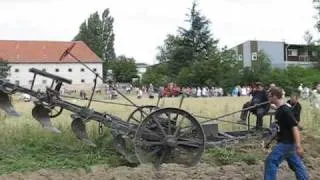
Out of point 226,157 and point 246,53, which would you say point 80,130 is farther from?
point 246,53

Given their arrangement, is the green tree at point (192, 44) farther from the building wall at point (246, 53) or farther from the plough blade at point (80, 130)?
the plough blade at point (80, 130)

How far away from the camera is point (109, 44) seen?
13138cm

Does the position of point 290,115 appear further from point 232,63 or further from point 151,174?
point 232,63

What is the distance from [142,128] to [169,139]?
0.60 m

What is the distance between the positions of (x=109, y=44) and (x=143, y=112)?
11845cm

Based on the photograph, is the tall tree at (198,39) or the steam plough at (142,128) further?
the tall tree at (198,39)

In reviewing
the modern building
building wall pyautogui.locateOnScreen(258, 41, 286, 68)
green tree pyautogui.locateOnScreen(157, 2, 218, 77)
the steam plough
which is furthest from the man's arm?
building wall pyautogui.locateOnScreen(258, 41, 286, 68)

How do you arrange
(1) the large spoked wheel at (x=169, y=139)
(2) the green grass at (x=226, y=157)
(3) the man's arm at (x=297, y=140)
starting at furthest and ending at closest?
1. (2) the green grass at (x=226, y=157)
2. (1) the large spoked wheel at (x=169, y=139)
3. (3) the man's arm at (x=297, y=140)

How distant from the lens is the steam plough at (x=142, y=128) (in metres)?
12.5

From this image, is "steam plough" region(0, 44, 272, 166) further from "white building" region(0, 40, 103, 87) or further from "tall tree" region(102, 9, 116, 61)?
"tall tree" region(102, 9, 116, 61)

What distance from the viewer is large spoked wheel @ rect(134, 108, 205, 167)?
1249cm

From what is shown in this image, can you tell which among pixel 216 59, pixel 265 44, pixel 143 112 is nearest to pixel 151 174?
pixel 143 112

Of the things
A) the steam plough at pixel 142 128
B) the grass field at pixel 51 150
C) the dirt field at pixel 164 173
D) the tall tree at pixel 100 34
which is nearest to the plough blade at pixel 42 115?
the steam plough at pixel 142 128

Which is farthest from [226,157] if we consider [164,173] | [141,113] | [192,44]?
[192,44]
